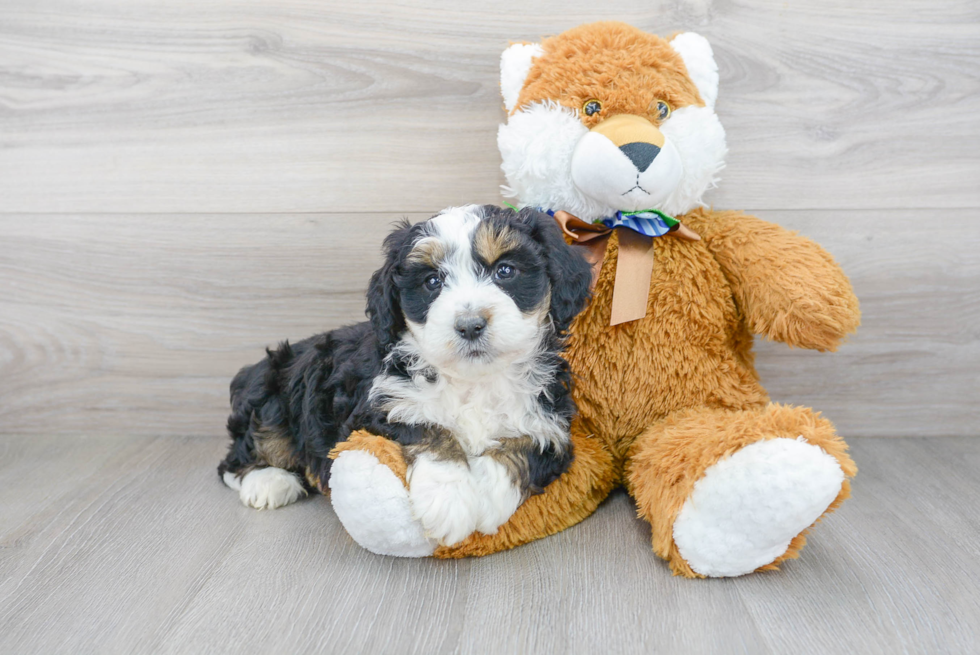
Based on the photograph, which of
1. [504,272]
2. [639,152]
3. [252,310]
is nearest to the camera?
[504,272]

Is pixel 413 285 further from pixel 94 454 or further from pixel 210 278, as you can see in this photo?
pixel 94 454

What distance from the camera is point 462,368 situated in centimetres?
129

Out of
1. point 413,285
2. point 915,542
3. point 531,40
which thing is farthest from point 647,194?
point 915,542

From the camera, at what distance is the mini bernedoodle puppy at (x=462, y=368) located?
1.29 m

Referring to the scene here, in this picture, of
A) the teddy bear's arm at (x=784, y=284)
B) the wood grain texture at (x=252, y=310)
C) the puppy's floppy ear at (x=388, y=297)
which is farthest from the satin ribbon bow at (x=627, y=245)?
the wood grain texture at (x=252, y=310)

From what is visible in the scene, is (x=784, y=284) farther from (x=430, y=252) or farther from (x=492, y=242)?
(x=430, y=252)

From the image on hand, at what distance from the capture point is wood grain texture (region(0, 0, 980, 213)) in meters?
1.92

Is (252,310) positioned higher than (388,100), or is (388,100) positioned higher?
(388,100)

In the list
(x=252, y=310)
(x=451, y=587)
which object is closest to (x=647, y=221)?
(x=451, y=587)

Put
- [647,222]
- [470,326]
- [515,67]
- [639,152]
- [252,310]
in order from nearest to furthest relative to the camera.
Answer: [470,326] → [639,152] → [647,222] → [515,67] → [252,310]

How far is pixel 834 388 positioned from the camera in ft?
6.90

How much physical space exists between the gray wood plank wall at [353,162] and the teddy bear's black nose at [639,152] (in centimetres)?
60

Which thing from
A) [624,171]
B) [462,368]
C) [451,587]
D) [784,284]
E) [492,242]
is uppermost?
[624,171]

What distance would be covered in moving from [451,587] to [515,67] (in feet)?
3.82
